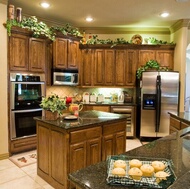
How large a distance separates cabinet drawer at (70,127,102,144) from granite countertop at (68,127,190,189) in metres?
1.08

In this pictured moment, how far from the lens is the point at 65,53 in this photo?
192 inches

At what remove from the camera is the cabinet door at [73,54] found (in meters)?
4.97

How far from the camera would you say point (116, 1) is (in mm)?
3822

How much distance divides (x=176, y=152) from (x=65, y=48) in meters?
3.92

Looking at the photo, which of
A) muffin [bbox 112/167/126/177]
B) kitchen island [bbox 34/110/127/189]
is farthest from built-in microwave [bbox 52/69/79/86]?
muffin [bbox 112/167/126/177]

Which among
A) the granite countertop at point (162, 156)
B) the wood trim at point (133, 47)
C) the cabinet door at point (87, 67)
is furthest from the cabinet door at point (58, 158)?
the wood trim at point (133, 47)

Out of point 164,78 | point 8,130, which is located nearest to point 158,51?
point 164,78

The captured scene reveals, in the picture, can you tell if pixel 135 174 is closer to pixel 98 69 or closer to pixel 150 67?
pixel 150 67

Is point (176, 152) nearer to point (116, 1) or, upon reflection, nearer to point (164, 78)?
point (116, 1)

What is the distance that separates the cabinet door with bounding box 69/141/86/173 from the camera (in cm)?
252

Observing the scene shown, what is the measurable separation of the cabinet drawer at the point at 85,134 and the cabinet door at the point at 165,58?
3.49 m

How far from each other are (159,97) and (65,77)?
2408 mm

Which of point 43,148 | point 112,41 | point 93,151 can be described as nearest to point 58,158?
point 43,148

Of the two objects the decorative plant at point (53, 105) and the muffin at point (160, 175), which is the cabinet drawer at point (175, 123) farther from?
the muffin at point (160, 175)
